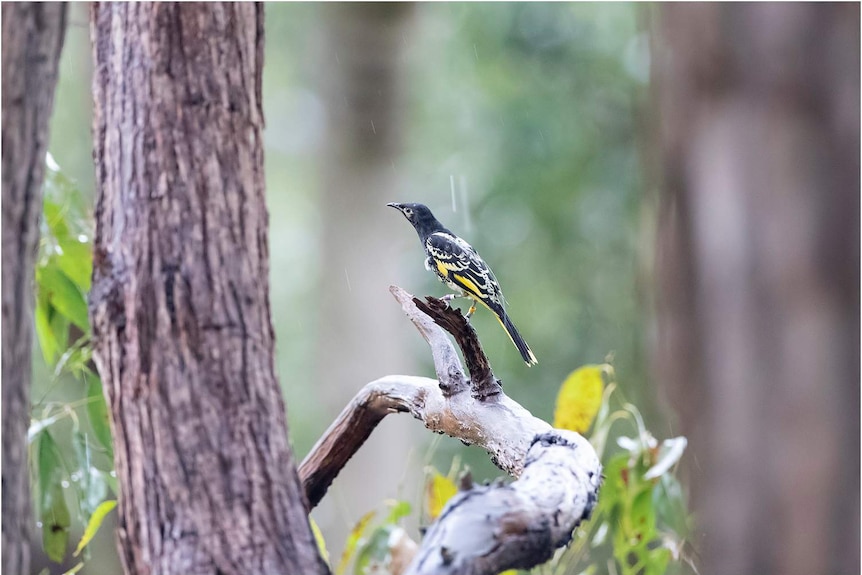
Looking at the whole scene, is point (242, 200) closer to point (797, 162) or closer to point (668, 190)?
point (668, 190)

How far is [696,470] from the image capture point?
1645 mm

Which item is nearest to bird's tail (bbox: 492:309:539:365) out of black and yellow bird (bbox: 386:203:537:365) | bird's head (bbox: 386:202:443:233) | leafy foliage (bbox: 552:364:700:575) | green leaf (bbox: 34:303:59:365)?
black and yellow bird (bbox: 386:203:537:365)

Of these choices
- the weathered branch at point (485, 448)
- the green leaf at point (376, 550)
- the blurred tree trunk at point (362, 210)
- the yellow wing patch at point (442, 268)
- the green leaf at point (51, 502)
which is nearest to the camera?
the weathered branch at point (485, 448)

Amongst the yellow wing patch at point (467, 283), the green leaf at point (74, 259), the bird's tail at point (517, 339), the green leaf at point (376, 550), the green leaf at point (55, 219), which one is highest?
the green leaf at point (55, 219)

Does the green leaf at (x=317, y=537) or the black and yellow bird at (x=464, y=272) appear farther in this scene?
the black and yellow bird at (x=464, y=272)

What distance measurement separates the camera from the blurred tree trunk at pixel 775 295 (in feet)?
4.87

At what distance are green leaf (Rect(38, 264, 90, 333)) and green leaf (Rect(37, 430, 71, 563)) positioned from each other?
0.87 ft

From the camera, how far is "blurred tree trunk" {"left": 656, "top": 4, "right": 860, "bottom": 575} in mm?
1485

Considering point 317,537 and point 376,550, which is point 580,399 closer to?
point 376,550

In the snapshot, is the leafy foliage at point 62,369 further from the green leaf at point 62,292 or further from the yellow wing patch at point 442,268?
the yellow wing patch at point 442,268

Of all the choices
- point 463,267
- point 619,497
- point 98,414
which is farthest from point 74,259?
point 619,497

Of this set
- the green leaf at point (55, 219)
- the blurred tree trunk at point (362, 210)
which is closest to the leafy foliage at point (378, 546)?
the green leaf at point (55, 219)

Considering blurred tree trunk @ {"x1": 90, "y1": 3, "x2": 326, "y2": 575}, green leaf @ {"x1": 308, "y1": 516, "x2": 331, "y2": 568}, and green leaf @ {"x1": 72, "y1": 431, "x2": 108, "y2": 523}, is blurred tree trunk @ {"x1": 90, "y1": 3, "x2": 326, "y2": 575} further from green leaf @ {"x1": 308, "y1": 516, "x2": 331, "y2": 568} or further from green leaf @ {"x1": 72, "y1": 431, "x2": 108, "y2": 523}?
green leaf @ {"x1": 72, "y1": 431, "x2": 108, "y2": 523}

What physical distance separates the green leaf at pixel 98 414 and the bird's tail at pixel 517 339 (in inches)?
34.8
